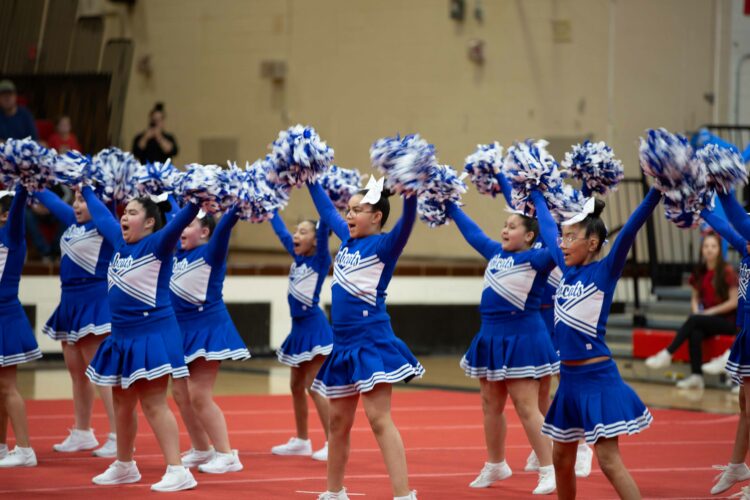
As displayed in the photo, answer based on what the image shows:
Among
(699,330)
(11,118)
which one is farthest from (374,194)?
(11,118)

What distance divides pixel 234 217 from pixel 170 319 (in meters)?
0.65

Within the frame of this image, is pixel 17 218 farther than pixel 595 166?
Yes

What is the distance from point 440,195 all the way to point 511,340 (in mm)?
936

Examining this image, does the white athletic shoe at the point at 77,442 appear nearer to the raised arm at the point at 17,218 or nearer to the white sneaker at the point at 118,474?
the white sneaker at the point at 118,474

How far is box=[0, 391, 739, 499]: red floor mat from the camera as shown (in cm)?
602

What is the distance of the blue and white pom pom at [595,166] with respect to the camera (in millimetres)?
6184

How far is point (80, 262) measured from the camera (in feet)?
23.3

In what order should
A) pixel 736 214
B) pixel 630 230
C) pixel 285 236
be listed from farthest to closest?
pixel 285 236
pixel 736 214
pixel 630 230

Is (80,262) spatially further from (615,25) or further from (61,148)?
(615,25)

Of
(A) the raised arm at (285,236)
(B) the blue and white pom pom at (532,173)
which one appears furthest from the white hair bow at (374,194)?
(A) the raised arm at (285,236)

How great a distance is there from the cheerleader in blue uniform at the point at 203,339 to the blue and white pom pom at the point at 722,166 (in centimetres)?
268

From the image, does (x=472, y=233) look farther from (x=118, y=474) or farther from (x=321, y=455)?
(x=118, y=474)

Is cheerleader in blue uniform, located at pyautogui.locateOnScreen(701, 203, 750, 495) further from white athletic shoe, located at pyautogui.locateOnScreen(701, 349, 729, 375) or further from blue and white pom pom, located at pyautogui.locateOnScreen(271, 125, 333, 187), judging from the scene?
white athletic shoe, located at pyautogui.locateOnScreen(701, 349, 729, 375)

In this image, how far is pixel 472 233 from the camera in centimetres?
606
